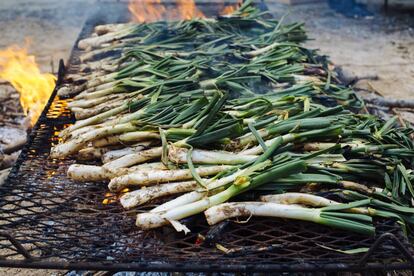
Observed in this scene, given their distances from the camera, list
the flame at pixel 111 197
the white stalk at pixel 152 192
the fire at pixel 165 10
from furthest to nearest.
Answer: the fire at pixel 165 10, the flame at pixel 111 197, the white stalk at pixel 152 192

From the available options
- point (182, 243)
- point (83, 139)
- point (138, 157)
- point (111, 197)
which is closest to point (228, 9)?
point (83, 139)

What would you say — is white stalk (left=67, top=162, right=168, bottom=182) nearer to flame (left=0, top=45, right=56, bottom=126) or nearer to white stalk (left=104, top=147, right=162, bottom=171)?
white stalk (left=104, top=147, right=162, bottom=171)

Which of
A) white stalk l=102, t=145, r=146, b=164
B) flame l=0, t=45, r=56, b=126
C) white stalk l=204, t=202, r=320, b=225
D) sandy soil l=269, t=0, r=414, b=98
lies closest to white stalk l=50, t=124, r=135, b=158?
white stalk l=102, t=145, r=146, b=164

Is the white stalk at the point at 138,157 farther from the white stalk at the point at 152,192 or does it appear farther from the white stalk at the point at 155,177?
the white stalk at the point at 152,192

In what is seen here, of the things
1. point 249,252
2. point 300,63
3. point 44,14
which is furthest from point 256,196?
point 44,14

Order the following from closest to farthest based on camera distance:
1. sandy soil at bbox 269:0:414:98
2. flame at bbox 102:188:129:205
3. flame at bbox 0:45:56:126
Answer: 1. flame at bbox 102:188:129:205
2. flame at bbox 0:45:56:126
3. sandy soil at bbox 269:0:414:98

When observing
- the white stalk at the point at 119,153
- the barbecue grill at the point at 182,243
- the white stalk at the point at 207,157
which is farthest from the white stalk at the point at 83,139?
the white stalk at the point at 207,157

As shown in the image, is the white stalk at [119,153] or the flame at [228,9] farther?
the flame at [228,9]
